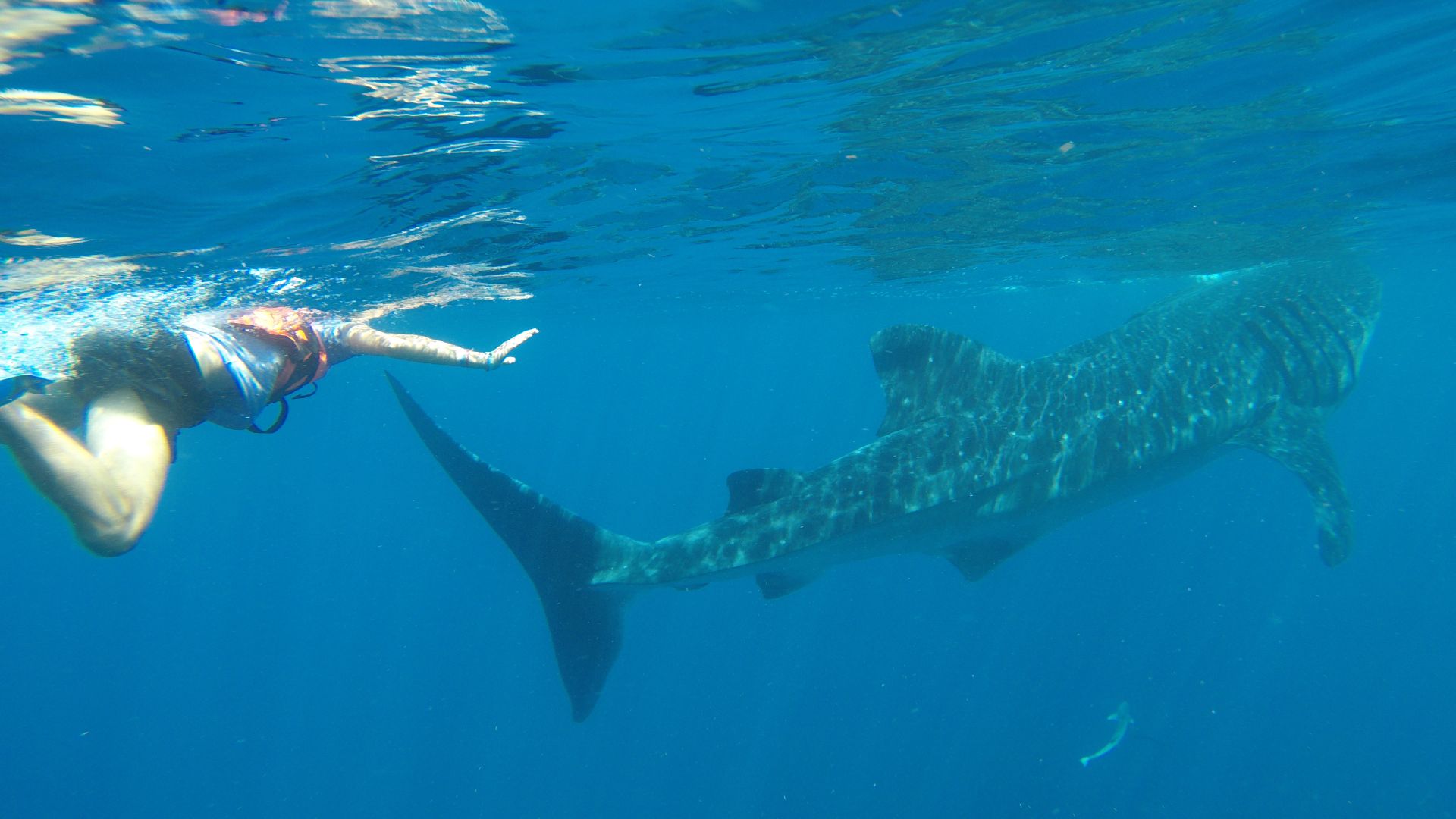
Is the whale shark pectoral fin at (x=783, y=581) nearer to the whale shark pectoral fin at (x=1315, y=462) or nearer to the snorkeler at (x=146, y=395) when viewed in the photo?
the snorkeler at (x=146, y=395)

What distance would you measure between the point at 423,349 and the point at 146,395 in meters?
1.69

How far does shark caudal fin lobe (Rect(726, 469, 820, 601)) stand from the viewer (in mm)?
7707

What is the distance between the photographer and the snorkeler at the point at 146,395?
3412 millimetres

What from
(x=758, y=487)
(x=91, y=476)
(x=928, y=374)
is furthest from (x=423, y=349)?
(x=928, y=374)

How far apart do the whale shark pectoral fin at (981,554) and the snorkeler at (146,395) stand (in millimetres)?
→ 6219

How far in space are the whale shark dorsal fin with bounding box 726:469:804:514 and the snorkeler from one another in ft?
10.1

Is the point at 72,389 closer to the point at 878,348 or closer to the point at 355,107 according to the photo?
the point at 355,107

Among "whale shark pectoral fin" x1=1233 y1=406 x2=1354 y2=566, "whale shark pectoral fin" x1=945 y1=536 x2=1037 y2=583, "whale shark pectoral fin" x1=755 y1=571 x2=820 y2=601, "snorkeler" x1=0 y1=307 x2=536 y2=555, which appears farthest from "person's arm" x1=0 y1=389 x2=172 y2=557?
"whale shark pectoral fin" x1=1233 y1=406 x2=1354 y2=566

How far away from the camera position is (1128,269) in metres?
28.3

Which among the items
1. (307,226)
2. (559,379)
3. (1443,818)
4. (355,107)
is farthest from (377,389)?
(1443,818)

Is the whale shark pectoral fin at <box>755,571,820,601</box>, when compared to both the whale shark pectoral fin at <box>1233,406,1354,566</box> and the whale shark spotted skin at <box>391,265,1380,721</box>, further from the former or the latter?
the whale shark pectoral fin at <box>1233,406,1354,566</box>

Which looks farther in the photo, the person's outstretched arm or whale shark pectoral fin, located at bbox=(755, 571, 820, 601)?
whale shark pectoral fin, located at bbox=(755, 571, 820, 601)

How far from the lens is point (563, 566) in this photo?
25.6ft

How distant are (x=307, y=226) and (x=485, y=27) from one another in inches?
298
